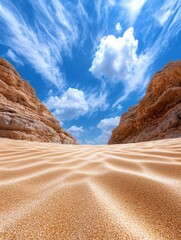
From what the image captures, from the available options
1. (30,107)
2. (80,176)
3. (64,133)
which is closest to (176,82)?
(64,133)

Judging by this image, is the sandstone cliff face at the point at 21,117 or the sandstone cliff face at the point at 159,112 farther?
the sandstone cliff face at the point at 159,112

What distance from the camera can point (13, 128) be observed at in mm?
9984

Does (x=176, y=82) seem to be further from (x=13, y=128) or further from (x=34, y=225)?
(x=34, y=225)

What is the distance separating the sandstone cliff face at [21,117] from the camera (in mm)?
9961

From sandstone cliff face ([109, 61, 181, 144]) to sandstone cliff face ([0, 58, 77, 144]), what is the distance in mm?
6992

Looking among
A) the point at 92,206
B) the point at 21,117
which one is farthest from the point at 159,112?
the point at 92,206

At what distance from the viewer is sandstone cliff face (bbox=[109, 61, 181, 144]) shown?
1171cm

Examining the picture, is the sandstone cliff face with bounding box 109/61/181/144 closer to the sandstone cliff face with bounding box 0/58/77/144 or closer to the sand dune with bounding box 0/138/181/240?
the sandstone cliff face with bounding box 0/58/77/144

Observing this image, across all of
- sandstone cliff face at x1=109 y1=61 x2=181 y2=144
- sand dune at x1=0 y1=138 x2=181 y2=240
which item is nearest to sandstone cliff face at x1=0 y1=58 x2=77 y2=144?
sandstone cliff face at x1=109 y1=61 x2=181 y2=144

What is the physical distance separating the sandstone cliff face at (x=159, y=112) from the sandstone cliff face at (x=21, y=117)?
275 inches

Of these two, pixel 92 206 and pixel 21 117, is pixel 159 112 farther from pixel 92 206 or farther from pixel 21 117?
pixel 92 206

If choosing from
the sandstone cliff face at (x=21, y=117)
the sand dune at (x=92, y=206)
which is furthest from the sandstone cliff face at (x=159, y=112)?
the sand dune at (x=92, y=206)

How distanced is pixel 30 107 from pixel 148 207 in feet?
48.6

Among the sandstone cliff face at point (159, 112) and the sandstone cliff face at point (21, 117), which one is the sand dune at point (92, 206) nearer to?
the sandstone cliff face at point (21, 117)
